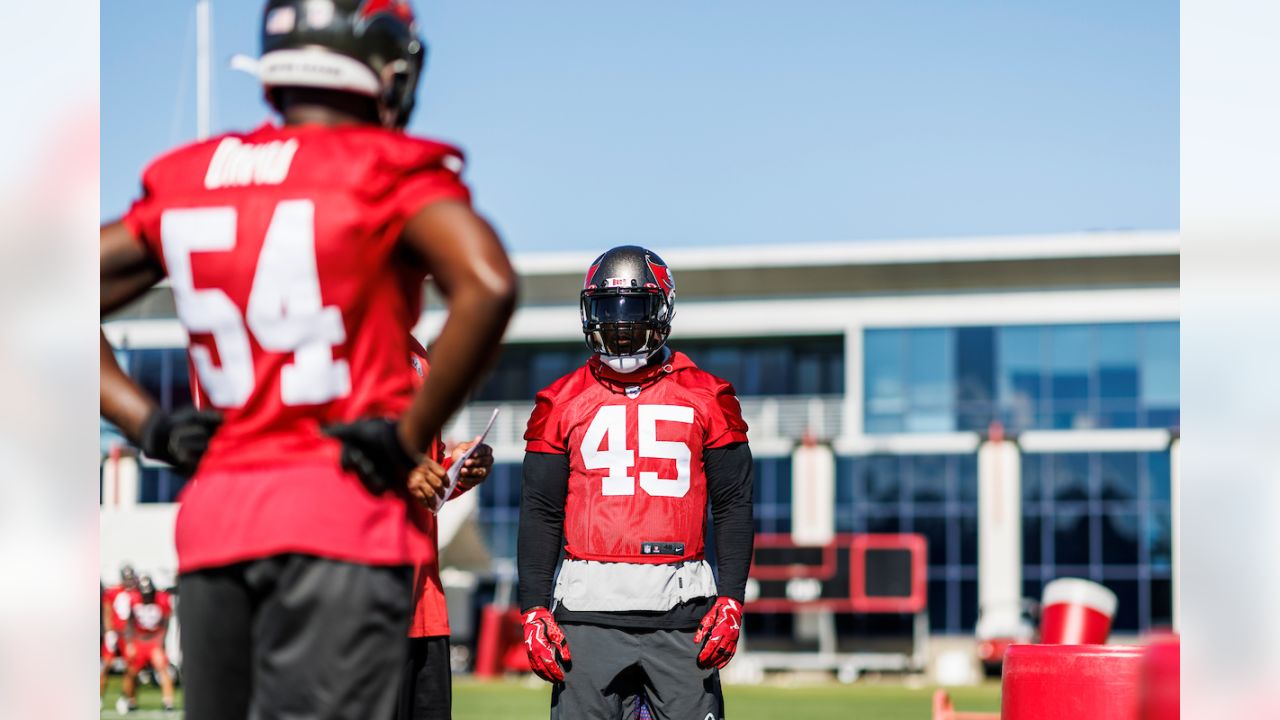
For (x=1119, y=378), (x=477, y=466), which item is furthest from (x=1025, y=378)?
(x=477, y=466)

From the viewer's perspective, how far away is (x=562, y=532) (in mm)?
7023

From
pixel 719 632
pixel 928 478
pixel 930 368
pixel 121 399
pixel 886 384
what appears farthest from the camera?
pixel 886 384

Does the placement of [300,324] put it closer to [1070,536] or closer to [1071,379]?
[1071,379]

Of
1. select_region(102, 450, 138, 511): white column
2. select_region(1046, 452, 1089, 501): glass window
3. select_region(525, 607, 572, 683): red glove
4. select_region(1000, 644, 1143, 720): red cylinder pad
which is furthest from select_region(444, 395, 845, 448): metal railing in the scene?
select_region(525, 607, 572, 683): red glove

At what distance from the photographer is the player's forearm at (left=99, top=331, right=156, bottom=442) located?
3.99 metres

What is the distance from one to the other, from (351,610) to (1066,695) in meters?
3.83

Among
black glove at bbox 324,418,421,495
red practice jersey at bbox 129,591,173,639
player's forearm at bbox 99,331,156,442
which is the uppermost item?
player's forearm at bbox 99,331,156,442

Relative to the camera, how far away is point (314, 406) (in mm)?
3625

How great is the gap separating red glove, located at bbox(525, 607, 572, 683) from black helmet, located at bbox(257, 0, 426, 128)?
323cm

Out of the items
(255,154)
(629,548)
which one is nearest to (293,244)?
(255,154)

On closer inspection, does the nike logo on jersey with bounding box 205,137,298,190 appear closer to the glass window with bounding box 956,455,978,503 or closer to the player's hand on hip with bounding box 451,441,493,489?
the player's hand on hip with bounding box 451,441,493,489

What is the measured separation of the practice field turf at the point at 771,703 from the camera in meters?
21.7

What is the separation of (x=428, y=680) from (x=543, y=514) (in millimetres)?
969
